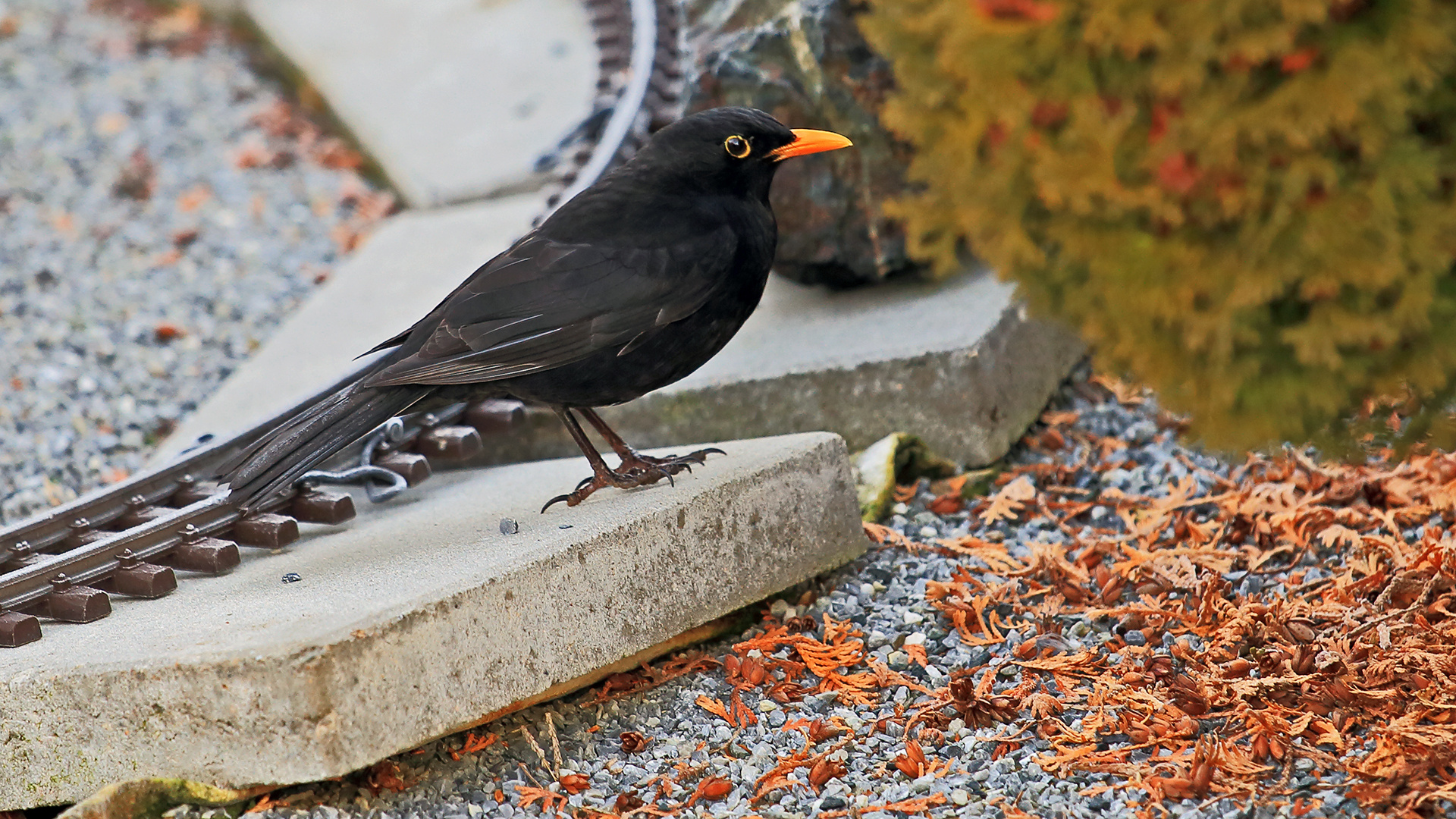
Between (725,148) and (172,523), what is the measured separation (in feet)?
5.82

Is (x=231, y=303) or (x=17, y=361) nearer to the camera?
(x=17, y=361)

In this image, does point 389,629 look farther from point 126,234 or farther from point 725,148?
point 126,234

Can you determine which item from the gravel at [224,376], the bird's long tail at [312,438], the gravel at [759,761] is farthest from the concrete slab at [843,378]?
the bird's long tail at [312,438]

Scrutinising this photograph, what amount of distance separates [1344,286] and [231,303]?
5.53 m

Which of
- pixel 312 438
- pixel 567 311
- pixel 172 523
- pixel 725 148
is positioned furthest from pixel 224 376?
pixel 725 148

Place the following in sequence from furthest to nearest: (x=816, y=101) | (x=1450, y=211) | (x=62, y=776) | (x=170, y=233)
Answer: (x=170, y=233)
(x=816, y=101)
(x=62, y=776)
(x=1450, y=211)

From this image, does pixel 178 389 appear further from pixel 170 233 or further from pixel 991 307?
pixel 991 307

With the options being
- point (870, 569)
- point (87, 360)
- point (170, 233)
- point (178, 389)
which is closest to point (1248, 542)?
point (870, 569)

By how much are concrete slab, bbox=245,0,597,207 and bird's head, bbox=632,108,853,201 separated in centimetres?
317

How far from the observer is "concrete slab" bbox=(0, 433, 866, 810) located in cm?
281

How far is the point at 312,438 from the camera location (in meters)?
3.58

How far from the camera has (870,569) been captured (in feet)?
13.2

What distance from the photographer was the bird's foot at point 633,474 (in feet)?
12.5

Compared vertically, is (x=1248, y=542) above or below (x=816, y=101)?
below
